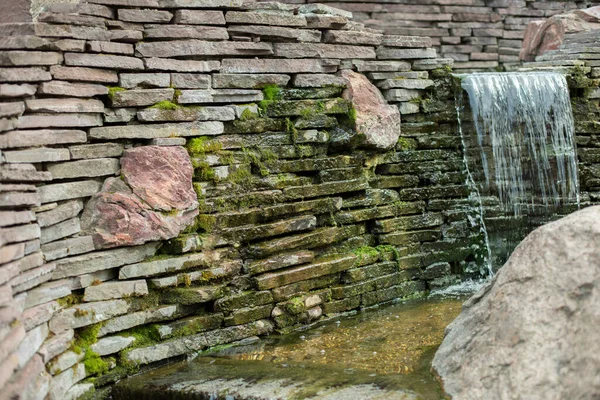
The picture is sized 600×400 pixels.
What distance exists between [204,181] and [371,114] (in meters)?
1.66

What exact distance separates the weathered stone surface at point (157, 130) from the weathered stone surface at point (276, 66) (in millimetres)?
442

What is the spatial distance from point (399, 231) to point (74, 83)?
9.78ft

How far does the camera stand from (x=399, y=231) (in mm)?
6621

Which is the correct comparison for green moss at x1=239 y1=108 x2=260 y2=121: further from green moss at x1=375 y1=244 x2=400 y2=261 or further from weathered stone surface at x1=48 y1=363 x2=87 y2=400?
weathered stone surface at x1=48 y1=363 x2=87 y2=400

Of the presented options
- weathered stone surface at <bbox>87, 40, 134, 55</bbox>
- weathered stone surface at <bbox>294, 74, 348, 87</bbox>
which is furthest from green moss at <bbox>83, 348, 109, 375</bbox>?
weathered stone surface at <bbox>294, 74, 348, 87</bbox>

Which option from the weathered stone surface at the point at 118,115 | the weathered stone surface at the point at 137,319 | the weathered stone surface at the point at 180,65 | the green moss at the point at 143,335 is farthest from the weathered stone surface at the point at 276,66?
the green moss at the point at 143,335

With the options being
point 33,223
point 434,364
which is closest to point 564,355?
point 434,364

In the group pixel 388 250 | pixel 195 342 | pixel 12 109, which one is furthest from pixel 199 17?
pixel 388 250

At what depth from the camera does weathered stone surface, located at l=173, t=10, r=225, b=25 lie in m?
5.44

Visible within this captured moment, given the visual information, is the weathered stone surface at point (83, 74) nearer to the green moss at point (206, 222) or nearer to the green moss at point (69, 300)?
the green moss at point (206, 222)

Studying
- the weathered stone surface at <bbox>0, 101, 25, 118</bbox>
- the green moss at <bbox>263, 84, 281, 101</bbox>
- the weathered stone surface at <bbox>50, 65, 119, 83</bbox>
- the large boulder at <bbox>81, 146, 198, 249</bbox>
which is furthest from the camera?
the green moss at <bbox>263, 84, 281, 101</bbox>

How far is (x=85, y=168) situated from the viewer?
4840 millimetres

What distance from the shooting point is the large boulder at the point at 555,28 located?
9055mm

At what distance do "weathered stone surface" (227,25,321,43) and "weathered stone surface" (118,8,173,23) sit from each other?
0.51 m
